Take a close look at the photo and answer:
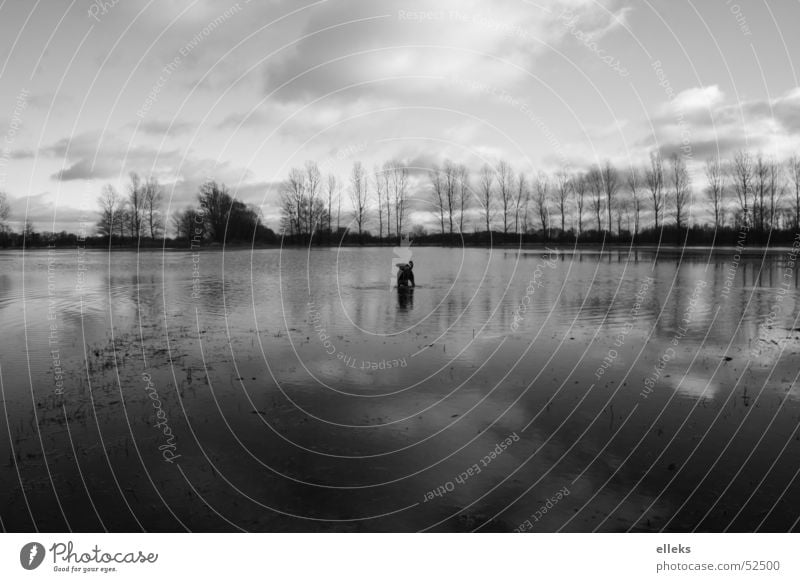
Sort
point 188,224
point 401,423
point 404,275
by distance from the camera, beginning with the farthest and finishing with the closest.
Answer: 1. point 188,224
2. point 404,275
3. point 401,423

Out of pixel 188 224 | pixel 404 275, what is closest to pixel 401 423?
pixel 404 275

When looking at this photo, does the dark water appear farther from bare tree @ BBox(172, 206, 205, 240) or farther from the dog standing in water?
bare tree @ BBox(172, 206, 205, 240)

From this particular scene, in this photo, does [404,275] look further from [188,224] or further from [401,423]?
[188,224]

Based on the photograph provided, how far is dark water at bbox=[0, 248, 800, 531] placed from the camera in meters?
5.57

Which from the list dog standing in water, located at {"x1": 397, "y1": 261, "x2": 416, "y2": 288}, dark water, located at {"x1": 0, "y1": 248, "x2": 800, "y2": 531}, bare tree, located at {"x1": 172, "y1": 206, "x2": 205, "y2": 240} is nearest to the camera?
dark water, located at {"x1": 0, "y1": 248, "x2": 800, "y2": 531}

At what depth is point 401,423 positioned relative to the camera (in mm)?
7938

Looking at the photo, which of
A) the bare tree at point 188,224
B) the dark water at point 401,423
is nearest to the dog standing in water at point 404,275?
the dark water at point 401,423

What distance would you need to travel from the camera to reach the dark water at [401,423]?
5.57 meters

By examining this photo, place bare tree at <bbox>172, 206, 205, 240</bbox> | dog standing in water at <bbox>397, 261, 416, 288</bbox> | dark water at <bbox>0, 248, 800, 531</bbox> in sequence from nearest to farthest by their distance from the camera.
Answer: dark water at <bbox>0, 248, 800, 531</bbox>
dog standing in water at <bbox>397, 261, 416, 288</bbox>
bare tree at <bbox>172, 206, 205, 240</bbox>

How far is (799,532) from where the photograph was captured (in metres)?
5.58

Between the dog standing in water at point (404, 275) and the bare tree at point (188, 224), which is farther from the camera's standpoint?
the bare tree at point (188, 224)

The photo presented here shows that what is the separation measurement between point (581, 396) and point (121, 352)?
1041cm

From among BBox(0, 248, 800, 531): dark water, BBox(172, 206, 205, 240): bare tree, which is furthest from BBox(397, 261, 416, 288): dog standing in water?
BBox(172, 206, 205, 240): bare tree

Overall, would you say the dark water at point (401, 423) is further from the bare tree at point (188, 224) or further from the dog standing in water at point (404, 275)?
the bare tree at point (188, 224)
